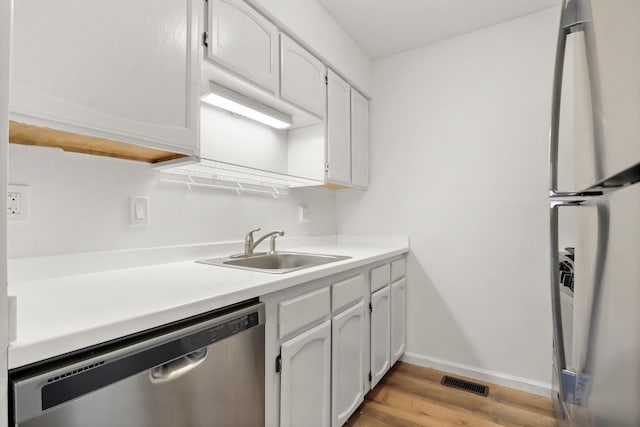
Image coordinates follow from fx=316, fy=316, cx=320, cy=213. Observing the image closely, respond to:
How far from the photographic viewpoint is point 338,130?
2.20 metres

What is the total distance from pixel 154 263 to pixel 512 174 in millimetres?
2193

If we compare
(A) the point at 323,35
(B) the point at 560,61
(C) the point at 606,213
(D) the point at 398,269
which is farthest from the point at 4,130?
(D) the point at 398,269

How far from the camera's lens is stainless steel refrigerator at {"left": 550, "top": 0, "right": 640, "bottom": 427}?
0.42 meters

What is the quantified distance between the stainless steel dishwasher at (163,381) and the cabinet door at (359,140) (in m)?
1.62

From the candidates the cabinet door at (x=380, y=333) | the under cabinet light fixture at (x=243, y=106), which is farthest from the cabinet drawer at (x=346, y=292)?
the under cabinet light fixture at (x=243, y=106)

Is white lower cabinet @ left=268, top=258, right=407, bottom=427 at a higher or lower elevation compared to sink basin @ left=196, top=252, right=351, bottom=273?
lower

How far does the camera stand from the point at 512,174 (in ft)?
6.91

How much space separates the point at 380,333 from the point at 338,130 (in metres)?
1.37

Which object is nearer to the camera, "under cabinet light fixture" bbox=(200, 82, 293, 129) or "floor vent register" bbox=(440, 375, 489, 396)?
"under cabinet light fixture" bbox=(200, 82, 293, 129)

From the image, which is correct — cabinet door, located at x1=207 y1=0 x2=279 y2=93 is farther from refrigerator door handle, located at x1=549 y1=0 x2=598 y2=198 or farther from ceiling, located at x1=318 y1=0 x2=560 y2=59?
refrigerator door handle, located at x1=549 y1=0 x2=598 y2=198

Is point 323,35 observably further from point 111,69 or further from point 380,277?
point 380,277

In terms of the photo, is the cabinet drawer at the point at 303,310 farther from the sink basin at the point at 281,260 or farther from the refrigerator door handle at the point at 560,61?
the refrigerator door handle at the point at 560,61

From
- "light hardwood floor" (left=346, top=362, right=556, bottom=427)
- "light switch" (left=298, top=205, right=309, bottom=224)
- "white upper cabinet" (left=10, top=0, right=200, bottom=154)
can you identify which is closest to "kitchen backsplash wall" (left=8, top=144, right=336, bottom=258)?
"white upper cabinet" (left=10, top=0, right=200, bottom=154)

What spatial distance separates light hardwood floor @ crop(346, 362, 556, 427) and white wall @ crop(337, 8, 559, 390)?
0.20 m
